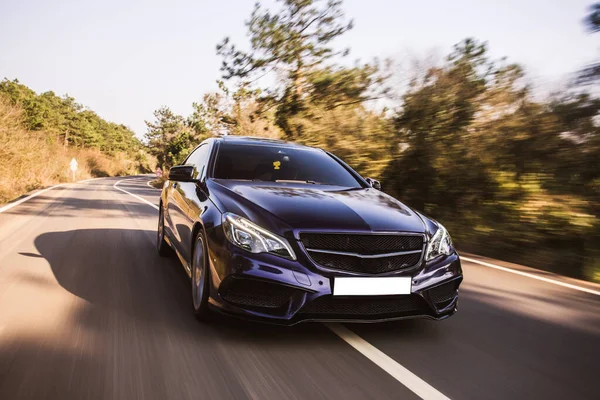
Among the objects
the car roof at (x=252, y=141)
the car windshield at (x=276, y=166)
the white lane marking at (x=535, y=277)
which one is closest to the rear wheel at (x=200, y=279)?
the car windshield at (x=276, y=166)

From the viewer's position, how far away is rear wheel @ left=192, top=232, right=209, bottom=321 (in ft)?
12.7

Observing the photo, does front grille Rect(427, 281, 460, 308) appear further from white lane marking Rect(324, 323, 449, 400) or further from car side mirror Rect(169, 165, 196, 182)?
car side mirror Rect(169, 165, 196, 182)

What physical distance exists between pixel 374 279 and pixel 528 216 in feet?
18.3

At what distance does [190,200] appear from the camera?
16.3ft

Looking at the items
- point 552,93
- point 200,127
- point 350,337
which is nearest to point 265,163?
point 350,337

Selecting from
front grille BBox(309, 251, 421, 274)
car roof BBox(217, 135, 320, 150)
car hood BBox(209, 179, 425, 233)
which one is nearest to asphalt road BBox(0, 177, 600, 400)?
front grille BBox(309, 251, 421, 274)

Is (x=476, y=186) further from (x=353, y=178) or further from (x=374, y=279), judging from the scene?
(x=374, y=279)

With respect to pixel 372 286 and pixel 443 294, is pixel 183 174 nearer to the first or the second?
pixel 372 286

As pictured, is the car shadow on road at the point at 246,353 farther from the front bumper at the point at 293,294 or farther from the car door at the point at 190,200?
the car door at the point at 190,200

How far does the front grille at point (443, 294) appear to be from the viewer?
366 cm

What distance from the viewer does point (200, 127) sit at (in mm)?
41562

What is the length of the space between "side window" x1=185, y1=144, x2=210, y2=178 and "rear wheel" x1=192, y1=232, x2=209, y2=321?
3.65 ft

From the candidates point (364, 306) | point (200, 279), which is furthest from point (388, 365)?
point (200, 279)

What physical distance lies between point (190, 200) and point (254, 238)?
1.63 meters
